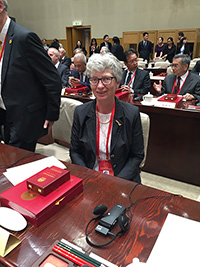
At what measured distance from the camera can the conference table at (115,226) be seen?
0.74 m

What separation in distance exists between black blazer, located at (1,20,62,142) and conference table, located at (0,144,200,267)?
726mm

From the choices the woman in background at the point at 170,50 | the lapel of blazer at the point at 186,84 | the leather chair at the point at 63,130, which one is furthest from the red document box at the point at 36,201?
the woman in background at the point at 170,50

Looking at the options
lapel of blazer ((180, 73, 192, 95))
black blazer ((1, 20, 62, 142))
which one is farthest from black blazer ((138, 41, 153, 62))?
black blazer ((1, 20, 62, 142))

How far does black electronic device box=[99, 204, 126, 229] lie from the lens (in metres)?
0.83

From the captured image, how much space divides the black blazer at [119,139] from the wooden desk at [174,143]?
3.47 ft

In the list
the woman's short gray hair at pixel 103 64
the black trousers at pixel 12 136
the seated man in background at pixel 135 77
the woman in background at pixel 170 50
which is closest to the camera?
the woman's short gray hair at pixel 103 64

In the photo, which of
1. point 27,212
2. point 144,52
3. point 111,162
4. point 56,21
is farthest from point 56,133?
point 56,21

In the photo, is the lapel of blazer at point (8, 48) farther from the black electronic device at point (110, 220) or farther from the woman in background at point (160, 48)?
the woman in background at point (160, 48)

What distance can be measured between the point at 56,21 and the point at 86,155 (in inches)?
525

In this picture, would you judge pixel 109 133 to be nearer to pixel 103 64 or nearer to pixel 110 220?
pixel 103 64

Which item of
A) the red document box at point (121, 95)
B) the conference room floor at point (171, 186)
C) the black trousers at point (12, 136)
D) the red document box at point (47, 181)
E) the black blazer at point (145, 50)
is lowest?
the conference room floor at point (171, 186)

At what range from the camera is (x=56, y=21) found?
1280 centimetres

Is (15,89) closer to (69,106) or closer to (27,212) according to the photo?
(69,106)

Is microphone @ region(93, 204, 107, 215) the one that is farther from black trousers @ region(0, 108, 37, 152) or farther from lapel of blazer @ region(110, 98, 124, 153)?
black trousers @ region(0, 108, 37, 152)
